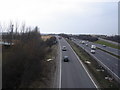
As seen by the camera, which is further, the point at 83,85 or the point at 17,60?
the point at 83,85

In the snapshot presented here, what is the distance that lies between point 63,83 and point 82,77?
4.36 m

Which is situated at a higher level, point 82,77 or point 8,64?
point 8,64

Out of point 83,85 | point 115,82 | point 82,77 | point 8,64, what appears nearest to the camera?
point 8,64

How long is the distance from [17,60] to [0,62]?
1262 mm

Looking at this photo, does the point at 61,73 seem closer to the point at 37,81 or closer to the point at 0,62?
the point at 37,81

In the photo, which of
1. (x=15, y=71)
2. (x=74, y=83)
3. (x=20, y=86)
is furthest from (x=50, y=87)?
(x=15, y=71)

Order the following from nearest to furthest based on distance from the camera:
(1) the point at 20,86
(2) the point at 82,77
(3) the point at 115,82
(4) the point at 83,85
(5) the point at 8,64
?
(5) the point at 8,64 < (1) the point at 20,86 < (4) the point at 83,85 < (3) the point at 115,82 < (2) the point at 82,77

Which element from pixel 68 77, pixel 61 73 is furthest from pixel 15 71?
pixel 61 73

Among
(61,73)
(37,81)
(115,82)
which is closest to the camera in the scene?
(37,81)

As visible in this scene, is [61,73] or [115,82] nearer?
[115,82]

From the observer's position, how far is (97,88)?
75.2 ft

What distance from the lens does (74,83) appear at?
24.8 meters

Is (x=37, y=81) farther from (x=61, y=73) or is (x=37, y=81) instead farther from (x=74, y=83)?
(x=61, y=73)

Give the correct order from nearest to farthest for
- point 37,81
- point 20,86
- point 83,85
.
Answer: point 20,86
point 37,81
point 83,85
